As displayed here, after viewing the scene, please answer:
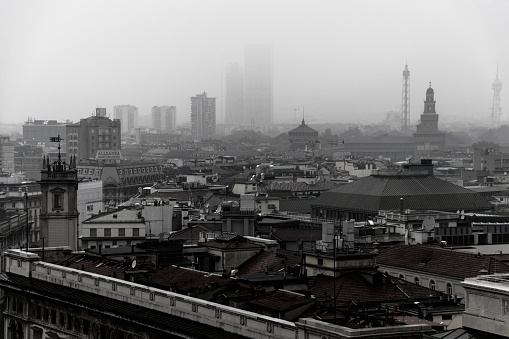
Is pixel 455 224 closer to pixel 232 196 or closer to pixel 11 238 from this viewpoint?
pixel 11 238

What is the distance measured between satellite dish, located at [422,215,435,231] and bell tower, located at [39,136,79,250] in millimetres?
18135

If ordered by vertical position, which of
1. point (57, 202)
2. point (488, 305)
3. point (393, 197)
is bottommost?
point (393, 197)

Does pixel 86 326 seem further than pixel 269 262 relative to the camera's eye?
No

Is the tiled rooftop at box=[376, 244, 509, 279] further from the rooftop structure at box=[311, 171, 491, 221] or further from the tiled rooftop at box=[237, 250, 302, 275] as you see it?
the rooftop structure at box=[311, 171, 491, 221]

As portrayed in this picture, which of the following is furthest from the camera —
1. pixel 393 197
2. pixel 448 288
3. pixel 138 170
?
pixel 138 170

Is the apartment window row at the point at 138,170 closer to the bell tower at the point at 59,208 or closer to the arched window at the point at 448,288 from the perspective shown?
the bell tower at the point at 59,208

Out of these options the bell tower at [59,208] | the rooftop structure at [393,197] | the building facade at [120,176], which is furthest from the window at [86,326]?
the building facade at [120,176]

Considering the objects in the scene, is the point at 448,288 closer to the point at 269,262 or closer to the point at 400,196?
the point at 269,262

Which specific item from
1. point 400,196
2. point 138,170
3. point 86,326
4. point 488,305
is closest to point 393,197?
point 400,196

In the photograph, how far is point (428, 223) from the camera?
83000mm

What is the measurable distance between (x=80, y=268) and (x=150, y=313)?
34.7 ft

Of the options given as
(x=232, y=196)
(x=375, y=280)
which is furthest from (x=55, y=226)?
(x=232, y=196)

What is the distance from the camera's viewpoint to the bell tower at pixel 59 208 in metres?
73.5

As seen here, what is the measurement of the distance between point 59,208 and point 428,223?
799 inches
